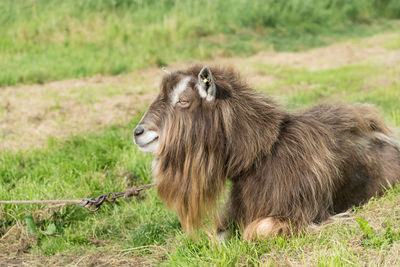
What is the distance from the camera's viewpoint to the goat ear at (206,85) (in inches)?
132

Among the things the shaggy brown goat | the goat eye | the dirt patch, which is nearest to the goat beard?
the shaggy brown goat

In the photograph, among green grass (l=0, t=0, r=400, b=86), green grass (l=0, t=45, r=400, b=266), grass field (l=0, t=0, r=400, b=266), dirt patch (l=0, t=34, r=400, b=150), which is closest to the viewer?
green grass (l=0, t=45, r=400, b=266)

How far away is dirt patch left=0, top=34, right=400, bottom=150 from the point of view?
6559 millimetres

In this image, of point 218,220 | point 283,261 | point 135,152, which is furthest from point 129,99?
point 283,261

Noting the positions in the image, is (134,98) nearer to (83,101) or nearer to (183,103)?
(83,101)

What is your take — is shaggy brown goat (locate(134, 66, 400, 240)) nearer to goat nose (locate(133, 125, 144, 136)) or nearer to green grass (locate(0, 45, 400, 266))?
goat nose (locate(133, 125, 144, 136))

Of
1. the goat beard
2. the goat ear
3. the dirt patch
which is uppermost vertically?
the goat ear

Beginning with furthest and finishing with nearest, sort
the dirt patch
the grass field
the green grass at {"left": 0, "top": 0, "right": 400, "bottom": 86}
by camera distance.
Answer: the green grass at {"left": 0, "top": 0, "right": 400, "bottom": 86}, the dirt patch, the grass field

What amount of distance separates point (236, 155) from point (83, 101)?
16.3 feet

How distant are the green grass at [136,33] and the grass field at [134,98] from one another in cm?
4

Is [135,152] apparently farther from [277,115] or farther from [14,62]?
[14,62]

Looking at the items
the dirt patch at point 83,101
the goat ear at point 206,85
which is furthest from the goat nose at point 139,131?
the dirt patch at point 83,101

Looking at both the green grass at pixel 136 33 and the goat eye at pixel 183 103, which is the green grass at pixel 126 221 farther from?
the green grass at pixel 136 33

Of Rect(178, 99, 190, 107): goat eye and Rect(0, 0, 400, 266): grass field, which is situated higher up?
Rect(178, 99, 190, 107): goat eye
